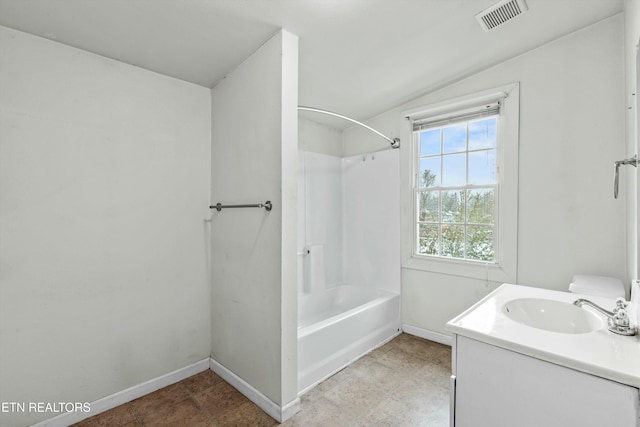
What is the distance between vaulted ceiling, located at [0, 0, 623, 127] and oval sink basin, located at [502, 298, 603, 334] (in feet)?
5.46

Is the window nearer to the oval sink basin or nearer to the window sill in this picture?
the window sill

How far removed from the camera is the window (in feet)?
7.93

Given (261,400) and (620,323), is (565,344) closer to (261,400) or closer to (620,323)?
(620,323)

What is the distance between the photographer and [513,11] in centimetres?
170

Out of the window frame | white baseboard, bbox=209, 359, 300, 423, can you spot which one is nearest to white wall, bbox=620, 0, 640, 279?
the window frame

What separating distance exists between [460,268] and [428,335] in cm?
72

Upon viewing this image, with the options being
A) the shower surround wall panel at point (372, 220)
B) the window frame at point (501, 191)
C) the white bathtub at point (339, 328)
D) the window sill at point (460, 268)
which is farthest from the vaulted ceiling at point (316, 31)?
the white bathtub at point (339, 328)

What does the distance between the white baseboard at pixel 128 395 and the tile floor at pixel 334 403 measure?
0.10 ft

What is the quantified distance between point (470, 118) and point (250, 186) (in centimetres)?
195

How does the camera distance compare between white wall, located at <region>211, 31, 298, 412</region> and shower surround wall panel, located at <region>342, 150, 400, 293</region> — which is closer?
white wall, located at <region>211, 31, 298, 412</region>

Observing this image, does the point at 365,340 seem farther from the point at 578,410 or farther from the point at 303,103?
the point at 303,103

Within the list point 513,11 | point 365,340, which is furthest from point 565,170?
point 365,340

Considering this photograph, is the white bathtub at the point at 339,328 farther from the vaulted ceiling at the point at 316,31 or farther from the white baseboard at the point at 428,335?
the vaulted ceiling at the point at 316,31

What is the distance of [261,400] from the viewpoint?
180cm
